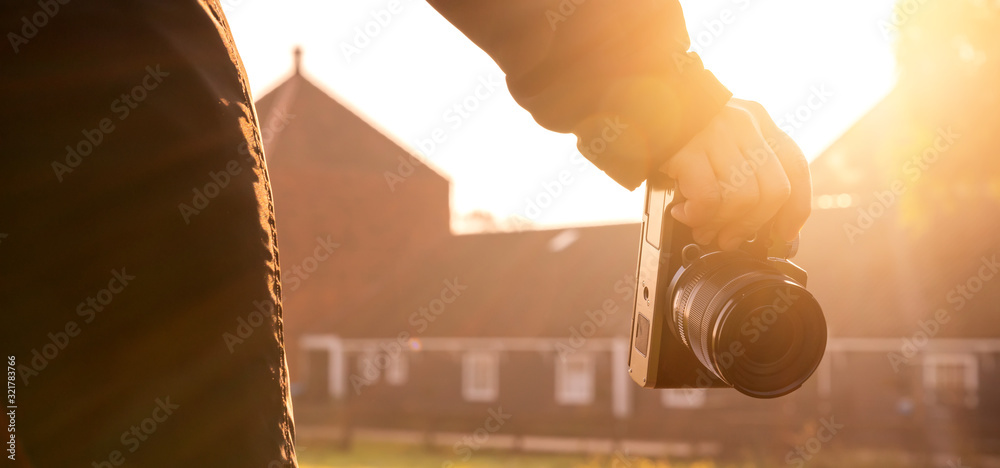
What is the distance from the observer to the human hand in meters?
1.72

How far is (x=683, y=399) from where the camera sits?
28.2 metres

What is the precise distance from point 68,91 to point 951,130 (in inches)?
735

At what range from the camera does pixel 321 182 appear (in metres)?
39.0

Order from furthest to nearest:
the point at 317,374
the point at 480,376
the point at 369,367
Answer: the point at 317,374, the point at 369,367, the point at 480,376

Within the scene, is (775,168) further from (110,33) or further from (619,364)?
(619,364)

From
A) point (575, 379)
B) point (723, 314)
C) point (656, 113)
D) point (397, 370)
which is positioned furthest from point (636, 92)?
point (397, 370)

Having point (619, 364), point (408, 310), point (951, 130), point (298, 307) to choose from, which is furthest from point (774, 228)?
point (298, 307)

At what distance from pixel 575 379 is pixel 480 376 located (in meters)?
3.90

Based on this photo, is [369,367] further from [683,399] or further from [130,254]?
[130,254]

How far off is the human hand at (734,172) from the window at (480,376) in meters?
31.0

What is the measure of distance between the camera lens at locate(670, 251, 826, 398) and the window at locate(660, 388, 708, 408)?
85.6 feet

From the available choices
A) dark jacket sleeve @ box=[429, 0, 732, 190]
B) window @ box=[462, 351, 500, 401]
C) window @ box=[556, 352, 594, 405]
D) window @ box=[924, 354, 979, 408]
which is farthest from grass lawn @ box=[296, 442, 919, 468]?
dark jacket sleeve @ box=[429, 0, 732, 190]

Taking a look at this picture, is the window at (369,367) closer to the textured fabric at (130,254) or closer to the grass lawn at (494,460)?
the grass lawn at (494,460)

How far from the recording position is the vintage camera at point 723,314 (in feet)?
6.27
